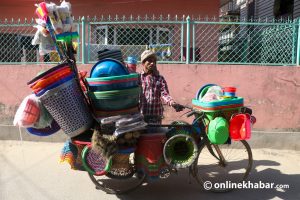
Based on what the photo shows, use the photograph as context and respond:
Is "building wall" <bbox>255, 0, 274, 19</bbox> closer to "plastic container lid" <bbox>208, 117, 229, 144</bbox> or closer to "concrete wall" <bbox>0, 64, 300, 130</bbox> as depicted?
"concrete wall" <bbox>0, 64, 300, 130</bbox>

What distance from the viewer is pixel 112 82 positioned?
9.52ft

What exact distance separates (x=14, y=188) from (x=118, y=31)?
4297 millimetres

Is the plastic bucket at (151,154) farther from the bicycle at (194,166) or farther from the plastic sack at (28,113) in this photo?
the plastic sack at (28,113)

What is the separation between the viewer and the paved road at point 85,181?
3568 millimetres

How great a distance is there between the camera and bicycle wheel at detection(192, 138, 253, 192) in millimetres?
3645

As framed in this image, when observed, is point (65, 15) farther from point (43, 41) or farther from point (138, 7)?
point (138, 7)

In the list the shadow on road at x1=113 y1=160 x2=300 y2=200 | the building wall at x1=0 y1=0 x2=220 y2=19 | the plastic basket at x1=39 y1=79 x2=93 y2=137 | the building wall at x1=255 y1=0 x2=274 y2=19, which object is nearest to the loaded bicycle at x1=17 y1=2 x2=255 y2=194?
the plastic basket at x1=39 y1=79 x2=93 y2=137

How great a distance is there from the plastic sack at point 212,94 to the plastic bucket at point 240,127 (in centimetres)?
29

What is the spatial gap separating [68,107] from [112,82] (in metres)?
0.46

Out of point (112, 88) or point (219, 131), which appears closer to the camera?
point (112, 88)

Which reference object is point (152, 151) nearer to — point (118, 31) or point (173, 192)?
point (173, 192)

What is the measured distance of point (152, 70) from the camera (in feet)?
12.2

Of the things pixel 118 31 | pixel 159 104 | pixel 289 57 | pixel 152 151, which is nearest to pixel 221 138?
pixel 152 151

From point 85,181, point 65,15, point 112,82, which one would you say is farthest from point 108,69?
point 85,181
